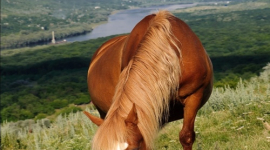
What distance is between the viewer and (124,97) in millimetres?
2105

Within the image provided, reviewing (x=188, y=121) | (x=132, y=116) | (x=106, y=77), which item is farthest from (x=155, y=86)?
(x=106, y=77)

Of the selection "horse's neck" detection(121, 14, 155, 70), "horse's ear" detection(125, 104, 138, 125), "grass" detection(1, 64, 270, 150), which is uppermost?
"horse's neck" detection(121, 14, 155, 70)

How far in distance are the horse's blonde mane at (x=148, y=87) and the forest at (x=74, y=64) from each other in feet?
68.5

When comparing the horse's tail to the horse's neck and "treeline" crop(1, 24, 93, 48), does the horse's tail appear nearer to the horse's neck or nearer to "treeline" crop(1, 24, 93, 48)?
the horse's neck

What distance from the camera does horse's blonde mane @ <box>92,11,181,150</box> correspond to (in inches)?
76.3

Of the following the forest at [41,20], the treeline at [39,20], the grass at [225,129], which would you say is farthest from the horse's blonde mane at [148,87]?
the treeline at [39,20]

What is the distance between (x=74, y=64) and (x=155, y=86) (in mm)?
66554

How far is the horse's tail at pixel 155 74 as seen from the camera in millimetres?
2066

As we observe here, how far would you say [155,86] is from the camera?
2.23 m

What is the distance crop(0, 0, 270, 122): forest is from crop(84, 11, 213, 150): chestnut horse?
20.7 meters

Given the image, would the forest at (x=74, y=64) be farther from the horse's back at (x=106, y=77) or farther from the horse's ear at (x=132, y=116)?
the horse's ear at (x=132, y=116)

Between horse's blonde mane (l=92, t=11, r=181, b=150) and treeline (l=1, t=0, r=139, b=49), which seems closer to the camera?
horse's blonde mane (l=92, t=11, r=181, b=150)

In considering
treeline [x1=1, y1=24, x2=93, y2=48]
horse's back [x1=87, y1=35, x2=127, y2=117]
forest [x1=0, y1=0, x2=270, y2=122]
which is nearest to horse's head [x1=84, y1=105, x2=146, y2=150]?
horse's back [x1=87, y1=35, x2=127, y2=117]

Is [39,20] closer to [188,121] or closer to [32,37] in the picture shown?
[32,37]
